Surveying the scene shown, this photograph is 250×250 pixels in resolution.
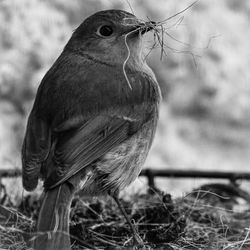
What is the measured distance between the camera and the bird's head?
4.52m

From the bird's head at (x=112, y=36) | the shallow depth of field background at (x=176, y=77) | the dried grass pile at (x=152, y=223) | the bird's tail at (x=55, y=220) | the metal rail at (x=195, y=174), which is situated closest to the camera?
the bird's tail at (x=55, y=220)

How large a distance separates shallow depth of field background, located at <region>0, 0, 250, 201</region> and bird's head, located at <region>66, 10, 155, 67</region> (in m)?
1.21

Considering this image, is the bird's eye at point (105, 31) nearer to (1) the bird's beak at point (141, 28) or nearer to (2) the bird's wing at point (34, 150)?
(1) the bird's beak at point (141, 28)

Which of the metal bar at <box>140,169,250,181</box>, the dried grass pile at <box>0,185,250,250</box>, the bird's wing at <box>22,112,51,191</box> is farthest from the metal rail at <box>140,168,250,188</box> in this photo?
the bird's wing at <box>22,112,51,191</box>

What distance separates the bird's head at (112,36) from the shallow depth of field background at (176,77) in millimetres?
1214

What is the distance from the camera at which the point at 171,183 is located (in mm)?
5871

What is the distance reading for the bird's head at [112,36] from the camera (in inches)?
178

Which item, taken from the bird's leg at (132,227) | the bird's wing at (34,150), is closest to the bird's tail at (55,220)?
the bird's wing at (34,150)

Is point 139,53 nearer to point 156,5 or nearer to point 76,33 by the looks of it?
point 76,33

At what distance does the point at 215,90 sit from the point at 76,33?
2.27 meters

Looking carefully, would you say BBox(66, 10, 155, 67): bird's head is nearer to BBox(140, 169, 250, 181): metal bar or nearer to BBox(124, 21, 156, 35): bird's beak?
BBox(124, 21, 156, 35): bird's beak

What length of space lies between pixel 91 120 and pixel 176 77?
8.86 feet

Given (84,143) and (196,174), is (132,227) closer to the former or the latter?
(84,143)

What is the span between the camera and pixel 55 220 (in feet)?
12.7
